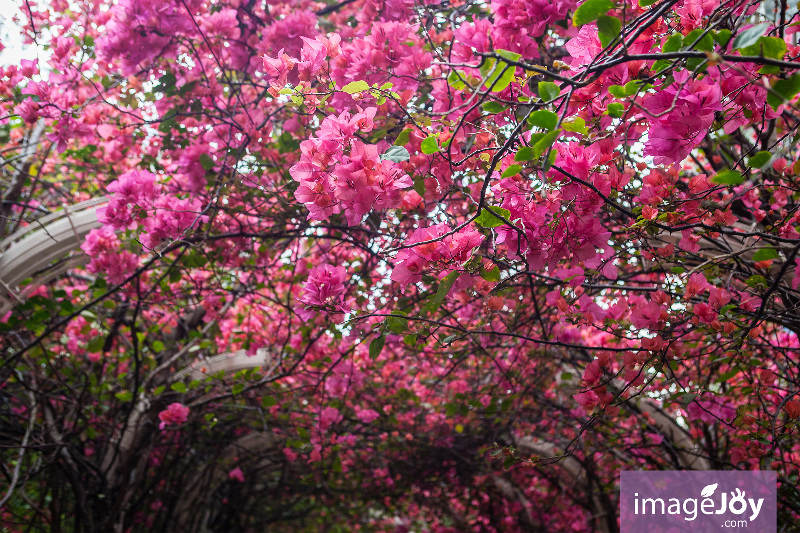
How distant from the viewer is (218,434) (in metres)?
4.57

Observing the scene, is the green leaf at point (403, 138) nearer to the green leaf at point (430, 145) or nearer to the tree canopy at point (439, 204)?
the tree canopy at point (439, 204)

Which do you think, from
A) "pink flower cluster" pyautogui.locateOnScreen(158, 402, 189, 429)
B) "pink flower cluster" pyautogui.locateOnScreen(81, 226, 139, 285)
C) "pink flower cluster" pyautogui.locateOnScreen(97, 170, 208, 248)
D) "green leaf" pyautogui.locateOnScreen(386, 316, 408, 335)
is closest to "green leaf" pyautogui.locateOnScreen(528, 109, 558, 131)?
"green leaf" pyautogui.locateOnScreen(386, 316, 408, 335)

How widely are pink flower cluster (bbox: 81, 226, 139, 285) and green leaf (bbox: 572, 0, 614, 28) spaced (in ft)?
6.14

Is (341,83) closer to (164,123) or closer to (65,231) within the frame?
(164,123)

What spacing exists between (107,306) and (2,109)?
1.26 metres

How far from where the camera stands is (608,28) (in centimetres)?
81

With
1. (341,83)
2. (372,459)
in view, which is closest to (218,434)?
(372,459)

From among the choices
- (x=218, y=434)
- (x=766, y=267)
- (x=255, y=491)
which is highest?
(x=766, y=267)

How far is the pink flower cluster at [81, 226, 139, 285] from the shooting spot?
2.00 m

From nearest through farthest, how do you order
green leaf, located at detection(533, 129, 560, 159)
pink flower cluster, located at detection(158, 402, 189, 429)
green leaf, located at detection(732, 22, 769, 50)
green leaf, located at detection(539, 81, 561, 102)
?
1. green leaf, located at detection(732, 22, 769, 50)
2. green leaf, located at detection(533, 129, 560, 159)
3. green leaf, located at detection(539, 81, 561, 102)
4. pink flower cluster, located at detection(158, 402, 189, 429)

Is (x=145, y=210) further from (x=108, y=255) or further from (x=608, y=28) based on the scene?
(x=608, y=28)

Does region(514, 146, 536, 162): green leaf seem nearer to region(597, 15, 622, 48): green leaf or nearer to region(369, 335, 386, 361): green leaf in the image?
region(597, 15, 622, 48): green leaf

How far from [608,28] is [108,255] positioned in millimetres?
2001

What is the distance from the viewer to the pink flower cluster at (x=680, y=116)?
90 centimetres
